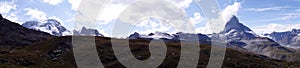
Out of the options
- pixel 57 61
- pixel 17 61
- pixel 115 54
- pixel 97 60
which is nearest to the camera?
pixel 17 61

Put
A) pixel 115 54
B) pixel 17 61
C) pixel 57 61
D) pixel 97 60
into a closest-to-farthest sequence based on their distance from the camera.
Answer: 1. pixel 17 61
2. pixel 57 61
3. pixel 97 60
4. pixel 115 54

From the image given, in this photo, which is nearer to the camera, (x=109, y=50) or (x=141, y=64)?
(x=141, y=64)

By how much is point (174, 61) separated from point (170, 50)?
26.7 metres

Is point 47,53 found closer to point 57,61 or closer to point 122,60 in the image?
point 57,61

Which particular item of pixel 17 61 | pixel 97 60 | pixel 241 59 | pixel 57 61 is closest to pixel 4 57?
pixel 17 61

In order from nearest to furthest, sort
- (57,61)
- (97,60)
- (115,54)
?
1. (57,61)
2. (97,60)
3. (115,54)

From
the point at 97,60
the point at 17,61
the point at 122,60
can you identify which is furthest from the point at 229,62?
the point at 17,61

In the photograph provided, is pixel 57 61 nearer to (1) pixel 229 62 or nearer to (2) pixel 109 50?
(2) pixel 109 50

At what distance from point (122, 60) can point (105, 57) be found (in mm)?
Answer: 9079

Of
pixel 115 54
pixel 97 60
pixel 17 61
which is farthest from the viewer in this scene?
pixel 115 54

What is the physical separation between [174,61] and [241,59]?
34071 mm

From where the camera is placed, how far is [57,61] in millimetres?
139625

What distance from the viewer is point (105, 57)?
152 meters

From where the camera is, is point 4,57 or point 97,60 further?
point 97,60
